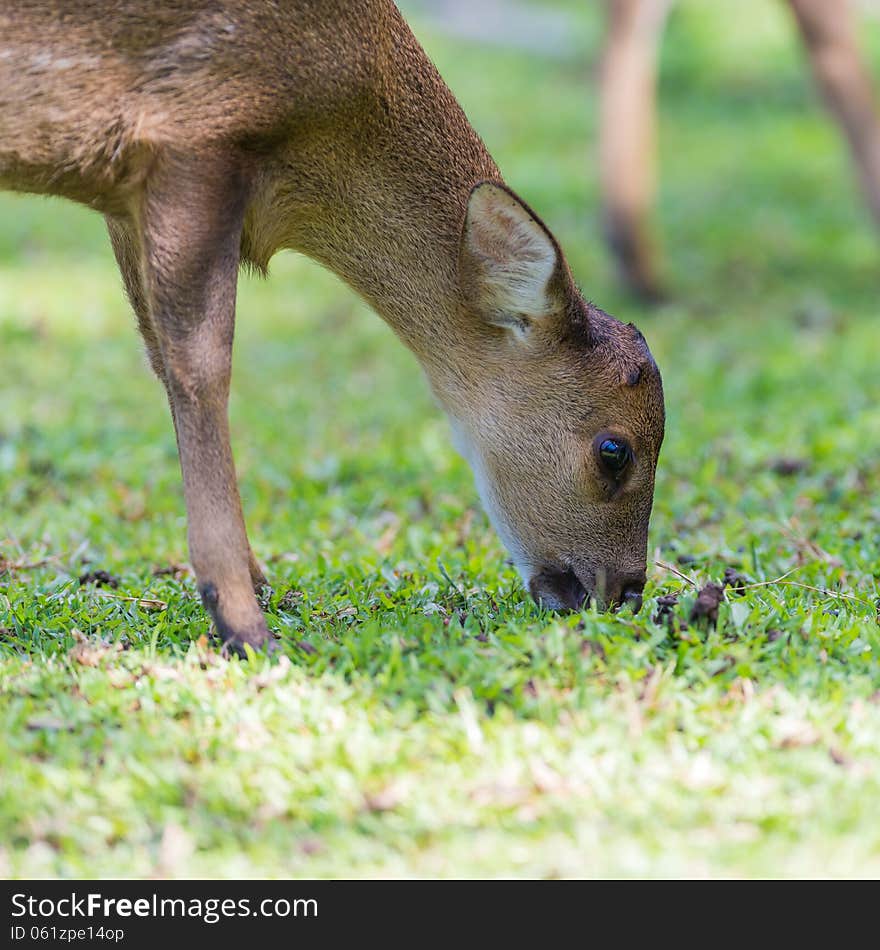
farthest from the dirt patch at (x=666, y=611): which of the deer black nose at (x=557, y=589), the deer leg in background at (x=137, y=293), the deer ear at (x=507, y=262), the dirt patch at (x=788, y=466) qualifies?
the dirt patch at (x=788, y=466)

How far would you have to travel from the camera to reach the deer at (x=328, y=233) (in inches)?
167

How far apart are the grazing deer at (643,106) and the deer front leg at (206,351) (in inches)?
315

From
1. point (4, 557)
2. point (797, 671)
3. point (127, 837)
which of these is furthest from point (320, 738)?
point (4, 557)

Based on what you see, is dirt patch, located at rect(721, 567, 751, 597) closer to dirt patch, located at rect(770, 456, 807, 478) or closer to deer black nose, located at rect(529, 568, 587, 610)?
deer black nose, located at rect(529, 568, 587, 610)

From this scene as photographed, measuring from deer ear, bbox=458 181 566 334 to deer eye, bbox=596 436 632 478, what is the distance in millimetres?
479

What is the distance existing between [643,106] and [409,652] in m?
9.16

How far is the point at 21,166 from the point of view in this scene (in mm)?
4293

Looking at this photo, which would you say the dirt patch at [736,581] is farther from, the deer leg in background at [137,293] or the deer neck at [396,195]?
the deer leg in background at [137,293]

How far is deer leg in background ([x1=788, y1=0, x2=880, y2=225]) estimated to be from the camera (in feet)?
35.9

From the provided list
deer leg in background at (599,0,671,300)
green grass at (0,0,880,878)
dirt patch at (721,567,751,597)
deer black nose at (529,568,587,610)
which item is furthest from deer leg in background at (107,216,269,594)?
deer leg in background at (599,0,671,300)

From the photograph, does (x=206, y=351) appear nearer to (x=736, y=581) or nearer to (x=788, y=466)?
(x=736, y=581)

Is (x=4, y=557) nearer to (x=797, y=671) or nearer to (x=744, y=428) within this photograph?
(x=797, y=671)

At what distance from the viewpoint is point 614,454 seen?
475cm

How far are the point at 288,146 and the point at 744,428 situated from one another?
457cm
